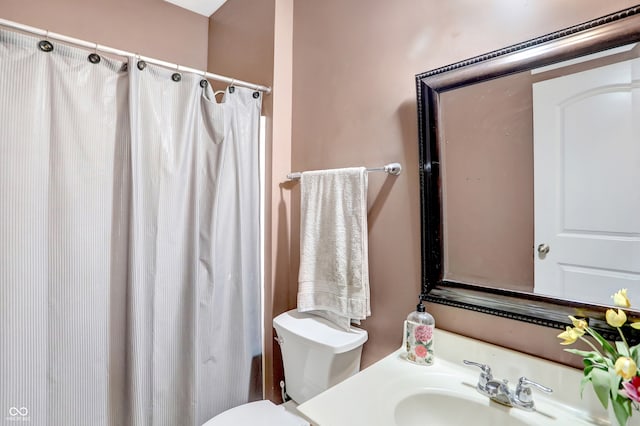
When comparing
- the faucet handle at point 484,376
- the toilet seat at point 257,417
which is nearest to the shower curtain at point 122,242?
the toilet seat at point 257,417

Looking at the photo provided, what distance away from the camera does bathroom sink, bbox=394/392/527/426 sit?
0.84 metres

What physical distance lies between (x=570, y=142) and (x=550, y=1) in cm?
39

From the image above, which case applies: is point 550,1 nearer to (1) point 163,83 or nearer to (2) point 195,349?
(1) point 163,83

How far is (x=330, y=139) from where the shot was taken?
4.77 ft

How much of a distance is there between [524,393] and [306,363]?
2.49 feet

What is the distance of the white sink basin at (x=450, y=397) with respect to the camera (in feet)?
2.58

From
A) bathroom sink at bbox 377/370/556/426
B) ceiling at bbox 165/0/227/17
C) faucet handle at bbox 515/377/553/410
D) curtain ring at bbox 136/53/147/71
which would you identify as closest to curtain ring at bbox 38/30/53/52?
curtain ring at bbox 136/53/147/71

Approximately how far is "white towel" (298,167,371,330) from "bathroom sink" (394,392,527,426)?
372mm

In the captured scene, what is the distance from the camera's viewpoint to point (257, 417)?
1.27m

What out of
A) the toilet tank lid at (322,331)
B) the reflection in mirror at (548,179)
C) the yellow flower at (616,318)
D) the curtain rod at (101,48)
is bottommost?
the toilet tank lid at (322,331)

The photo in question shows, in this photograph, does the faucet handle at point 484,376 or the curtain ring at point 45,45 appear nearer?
the faucet handle at point 484,376

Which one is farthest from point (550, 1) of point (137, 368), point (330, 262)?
point (137, 368)

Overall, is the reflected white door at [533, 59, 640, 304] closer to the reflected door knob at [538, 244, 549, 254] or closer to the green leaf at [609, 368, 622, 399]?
the reflected door knob at [538, 244, 549, 254]

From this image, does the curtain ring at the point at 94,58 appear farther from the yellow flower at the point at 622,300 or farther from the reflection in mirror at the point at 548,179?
the yellow flower at the point at 622,300
